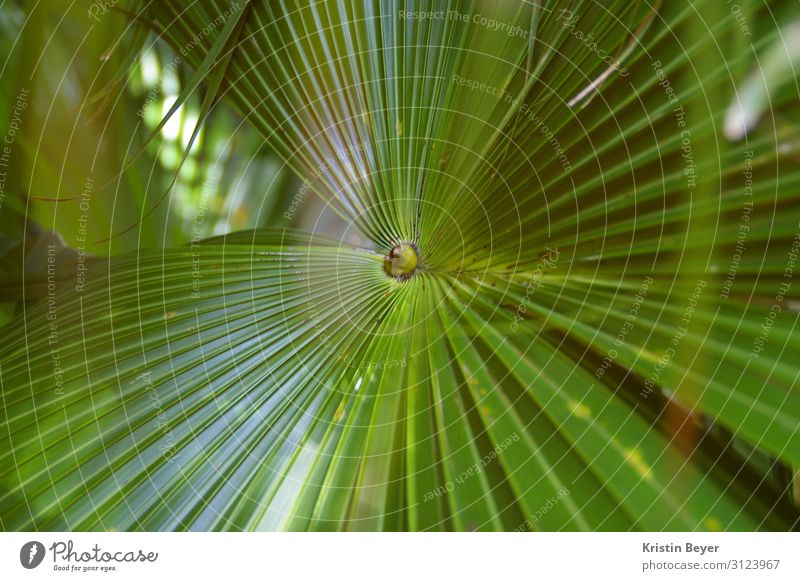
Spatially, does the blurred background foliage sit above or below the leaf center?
above

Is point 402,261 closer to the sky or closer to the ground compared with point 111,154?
closer to the ground

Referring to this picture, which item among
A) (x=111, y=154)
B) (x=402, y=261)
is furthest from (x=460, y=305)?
(x=111, y=154)

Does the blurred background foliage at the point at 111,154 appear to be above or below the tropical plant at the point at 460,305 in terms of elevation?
above

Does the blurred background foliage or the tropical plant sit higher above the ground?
the blurred background foliage

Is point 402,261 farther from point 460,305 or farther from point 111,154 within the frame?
point 111,154

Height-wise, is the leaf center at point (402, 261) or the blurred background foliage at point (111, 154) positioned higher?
the blurred background foliage at point (111, 154)

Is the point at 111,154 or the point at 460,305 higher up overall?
Answer: the point at 111,154

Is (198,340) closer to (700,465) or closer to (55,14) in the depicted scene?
(55,14)

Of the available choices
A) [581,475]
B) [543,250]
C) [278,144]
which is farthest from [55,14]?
[581,475]
